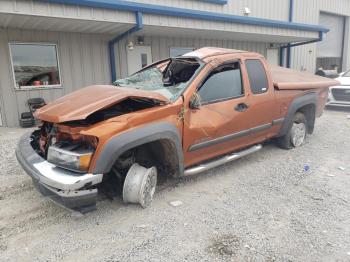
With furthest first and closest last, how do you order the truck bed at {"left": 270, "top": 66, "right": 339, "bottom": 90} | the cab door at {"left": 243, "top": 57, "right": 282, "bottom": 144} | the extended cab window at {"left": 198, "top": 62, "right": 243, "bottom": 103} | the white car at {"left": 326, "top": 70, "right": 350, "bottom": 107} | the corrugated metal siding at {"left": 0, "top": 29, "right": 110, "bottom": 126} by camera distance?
the white car at {"left": 326, "top": 70, "right": 350, "bottom": 107}, the corrugated metal siding at {"left": 0, "top": 29, "right": 110, "bottom": 126}, the truck bed at {"left": 270, "top": 66, "right": 339, "bottom": 90}, the cab door at {"left": 243, "top": 57, "right": 282, "bottom": 144}, the extended cab window at {"left": 198, "top": 62, "right": 243, "bottom": 103}

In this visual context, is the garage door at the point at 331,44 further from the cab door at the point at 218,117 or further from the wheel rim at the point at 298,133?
the cab door at the point at 218,117

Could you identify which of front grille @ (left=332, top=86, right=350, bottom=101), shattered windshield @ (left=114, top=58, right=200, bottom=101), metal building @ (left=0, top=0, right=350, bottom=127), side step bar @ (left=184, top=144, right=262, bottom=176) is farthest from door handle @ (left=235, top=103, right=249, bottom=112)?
front grille @ (left=332, top=86, right=350, bottom=101)

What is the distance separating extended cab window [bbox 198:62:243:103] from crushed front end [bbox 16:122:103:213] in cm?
174

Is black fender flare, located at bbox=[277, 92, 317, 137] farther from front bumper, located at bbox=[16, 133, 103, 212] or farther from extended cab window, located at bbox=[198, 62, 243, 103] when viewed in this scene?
front bumper, located at bbox=[16, 133, 103, 212]

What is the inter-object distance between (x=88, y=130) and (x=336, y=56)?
74.7 ft

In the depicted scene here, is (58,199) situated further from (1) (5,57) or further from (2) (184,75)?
(1) (5,57)

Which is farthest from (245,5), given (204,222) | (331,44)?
(204,222)

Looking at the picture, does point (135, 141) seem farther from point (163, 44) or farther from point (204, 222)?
point (163, 44)

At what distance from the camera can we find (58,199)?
2992 millimetres

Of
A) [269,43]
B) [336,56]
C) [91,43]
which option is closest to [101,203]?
[91,43]

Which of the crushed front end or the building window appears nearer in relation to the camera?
the crushed front end

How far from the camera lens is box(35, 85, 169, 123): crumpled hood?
2.96 metres

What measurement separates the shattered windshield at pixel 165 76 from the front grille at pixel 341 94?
24.9 ft

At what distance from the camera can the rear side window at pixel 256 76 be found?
462cm
